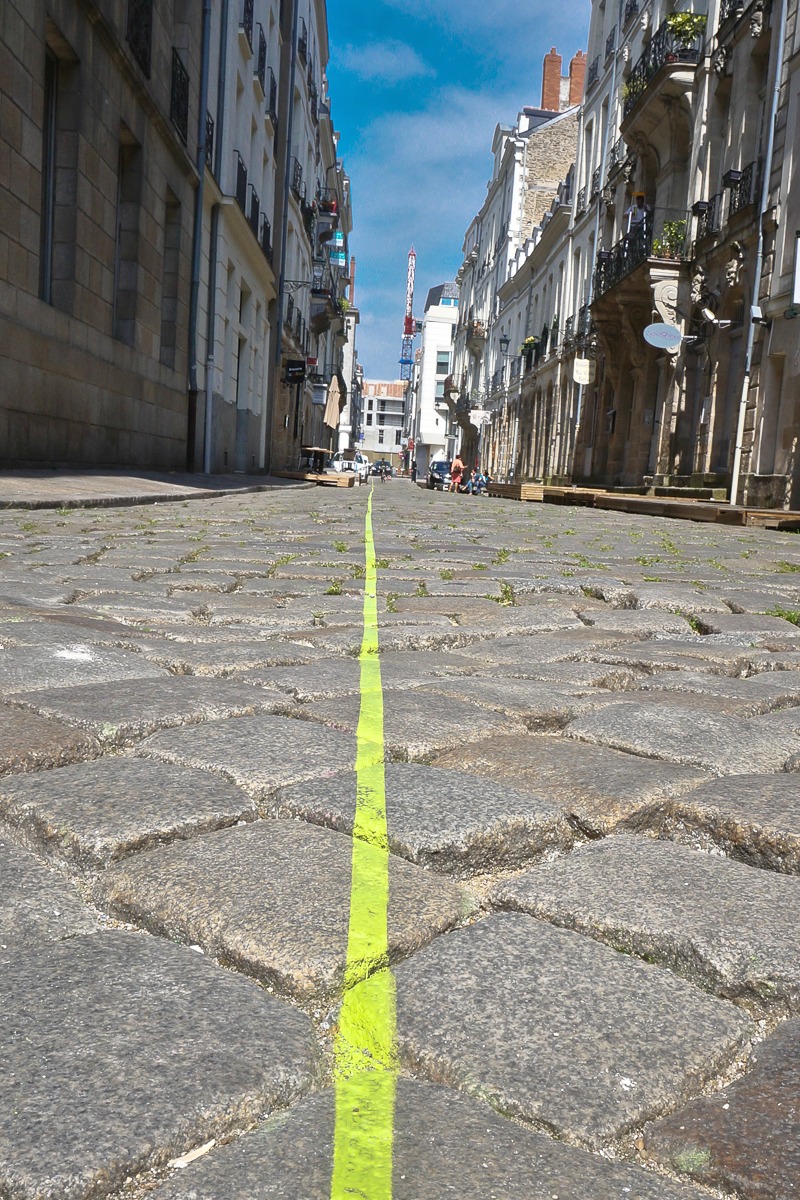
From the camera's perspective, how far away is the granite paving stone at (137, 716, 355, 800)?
2.23 meters

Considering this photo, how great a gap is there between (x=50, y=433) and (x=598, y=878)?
1248 cm

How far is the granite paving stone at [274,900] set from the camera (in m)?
1.42

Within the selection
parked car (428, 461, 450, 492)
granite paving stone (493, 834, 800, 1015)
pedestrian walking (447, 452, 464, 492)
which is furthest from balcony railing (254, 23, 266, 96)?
granite paving stone (493, 834, 800, 1015)

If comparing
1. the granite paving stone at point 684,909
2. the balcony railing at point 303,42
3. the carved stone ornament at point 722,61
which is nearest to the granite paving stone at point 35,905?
the granite paving stone at point 684,909

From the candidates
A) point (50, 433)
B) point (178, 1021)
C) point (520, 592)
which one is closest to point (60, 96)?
point (50, 433)

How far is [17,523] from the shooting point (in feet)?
25.8

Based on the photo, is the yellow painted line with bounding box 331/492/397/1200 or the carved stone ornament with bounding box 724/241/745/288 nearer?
the yellow painted line with bounding box 331/492/397/1200

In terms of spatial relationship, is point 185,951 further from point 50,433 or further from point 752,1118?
point 50,433

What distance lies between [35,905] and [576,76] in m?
Result: 65.2

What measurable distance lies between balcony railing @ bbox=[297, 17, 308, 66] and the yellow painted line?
35.5m

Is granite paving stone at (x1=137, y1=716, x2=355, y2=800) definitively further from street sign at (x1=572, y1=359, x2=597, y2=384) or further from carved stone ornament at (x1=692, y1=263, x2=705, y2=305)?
street sign at (x1=572, y1=359, x2=597, y2=384)

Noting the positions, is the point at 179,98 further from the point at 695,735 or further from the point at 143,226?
the point at 695,735

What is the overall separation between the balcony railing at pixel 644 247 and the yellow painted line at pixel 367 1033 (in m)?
23.5

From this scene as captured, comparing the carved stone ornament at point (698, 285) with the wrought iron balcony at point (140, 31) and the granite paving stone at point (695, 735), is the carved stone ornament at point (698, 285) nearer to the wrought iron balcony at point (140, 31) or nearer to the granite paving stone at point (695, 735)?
the wrought iron balcony at point (140, 31)
